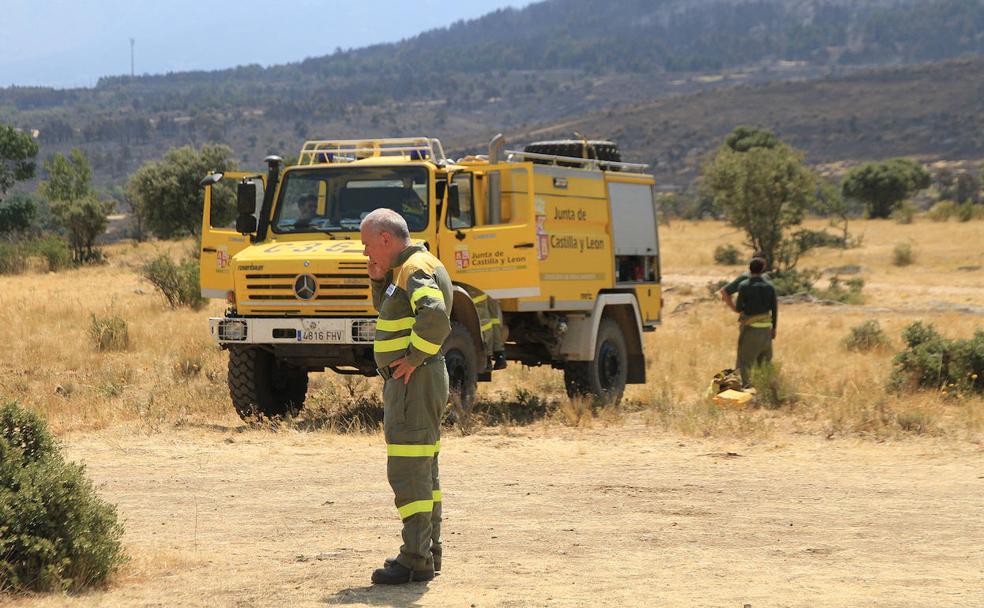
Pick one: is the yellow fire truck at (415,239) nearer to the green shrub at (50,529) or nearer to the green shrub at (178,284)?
the green shrub at (50,529)

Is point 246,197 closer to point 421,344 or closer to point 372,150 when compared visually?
point 372,150

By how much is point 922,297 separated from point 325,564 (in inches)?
982

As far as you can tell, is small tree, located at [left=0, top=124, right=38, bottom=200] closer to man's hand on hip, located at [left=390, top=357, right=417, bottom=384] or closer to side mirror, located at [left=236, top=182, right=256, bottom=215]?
side mirror, located at [left=236, top=182, right=256, bottom=215]

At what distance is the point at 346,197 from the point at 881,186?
52852 mm

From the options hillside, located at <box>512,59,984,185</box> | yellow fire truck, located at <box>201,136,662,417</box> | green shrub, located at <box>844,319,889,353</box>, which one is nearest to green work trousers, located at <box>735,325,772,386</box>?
yellow fire truck, located at <box>201,136,662,417</box>

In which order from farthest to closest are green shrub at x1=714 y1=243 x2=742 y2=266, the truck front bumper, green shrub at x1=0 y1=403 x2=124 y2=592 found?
green shrub at x1=714 y1=243 x2=742 y2=266 → the truck front bumper → green shrub at x1=0 y1=403 x2=124 y2=592

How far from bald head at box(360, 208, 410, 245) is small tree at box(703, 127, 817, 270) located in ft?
88.0

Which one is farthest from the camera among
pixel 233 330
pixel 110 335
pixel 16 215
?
pixel 16 215

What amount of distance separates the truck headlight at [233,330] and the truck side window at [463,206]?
2.18 m

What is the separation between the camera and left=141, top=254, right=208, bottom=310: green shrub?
24.5 m

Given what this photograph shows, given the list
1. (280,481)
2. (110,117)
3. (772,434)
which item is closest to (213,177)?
(280,481)

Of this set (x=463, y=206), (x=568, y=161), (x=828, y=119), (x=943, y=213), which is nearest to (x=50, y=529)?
(x=463, y=206)

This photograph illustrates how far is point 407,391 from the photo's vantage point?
6480 mm

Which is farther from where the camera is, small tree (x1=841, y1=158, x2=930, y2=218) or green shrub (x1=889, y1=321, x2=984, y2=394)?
small tree (x1=841, y1=158, x2=930, y2=218)
